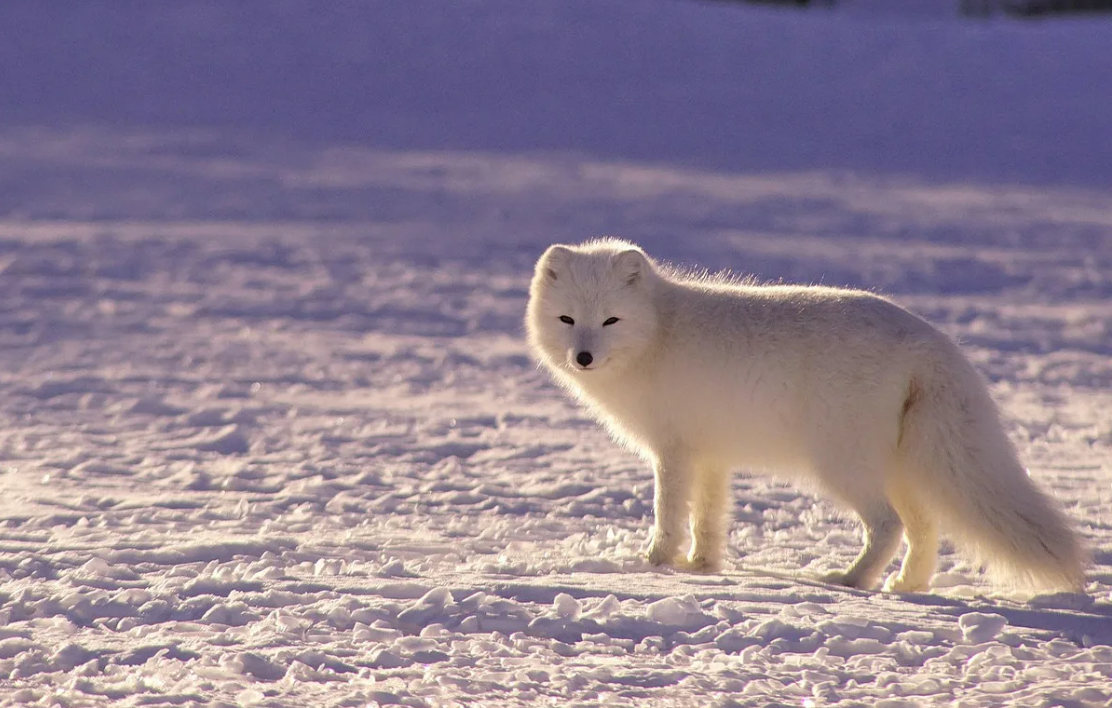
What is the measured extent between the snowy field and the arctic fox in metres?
0.23

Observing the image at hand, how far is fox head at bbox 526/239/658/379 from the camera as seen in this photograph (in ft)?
14.3

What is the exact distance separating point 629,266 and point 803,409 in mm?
785

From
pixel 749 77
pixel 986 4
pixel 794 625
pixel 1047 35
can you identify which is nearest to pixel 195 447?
pixel 794 625

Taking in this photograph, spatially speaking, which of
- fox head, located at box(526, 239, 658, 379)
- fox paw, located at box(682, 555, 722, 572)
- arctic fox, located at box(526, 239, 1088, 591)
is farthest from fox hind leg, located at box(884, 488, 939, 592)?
fox head, located at box(526, 239, 658, 379)

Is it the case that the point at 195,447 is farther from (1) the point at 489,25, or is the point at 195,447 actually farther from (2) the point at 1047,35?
(2) the point at 1047,35

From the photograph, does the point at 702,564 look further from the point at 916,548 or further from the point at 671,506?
the point at 916,548

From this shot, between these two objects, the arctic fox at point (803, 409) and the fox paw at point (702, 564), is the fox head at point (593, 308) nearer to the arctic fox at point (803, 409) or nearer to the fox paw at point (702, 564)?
the arctic fox at point (803, 409)

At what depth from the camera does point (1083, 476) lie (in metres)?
5.61

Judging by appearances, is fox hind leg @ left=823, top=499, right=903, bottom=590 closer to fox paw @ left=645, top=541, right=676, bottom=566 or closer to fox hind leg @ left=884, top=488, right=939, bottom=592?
fox hind leg @ left=884, top=488, right=939, bottom=592

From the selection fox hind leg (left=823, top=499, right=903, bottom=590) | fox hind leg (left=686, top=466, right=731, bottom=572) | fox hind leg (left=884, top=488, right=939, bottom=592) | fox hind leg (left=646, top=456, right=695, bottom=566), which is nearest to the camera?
fox hind leg (left=823, top=499, right=903, bottom=590)

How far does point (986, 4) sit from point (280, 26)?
15325 mm

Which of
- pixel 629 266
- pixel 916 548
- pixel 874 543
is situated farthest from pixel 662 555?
pixel 629 266

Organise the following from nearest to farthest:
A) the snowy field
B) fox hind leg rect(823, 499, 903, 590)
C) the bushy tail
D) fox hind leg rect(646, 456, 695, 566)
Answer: the snowy field, the bushy tail, fox hind leg rect(823, 499, 903, 590), fox hind leg rect(646, 456, 695, 566)

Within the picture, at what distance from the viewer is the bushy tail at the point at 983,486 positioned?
3.92m
